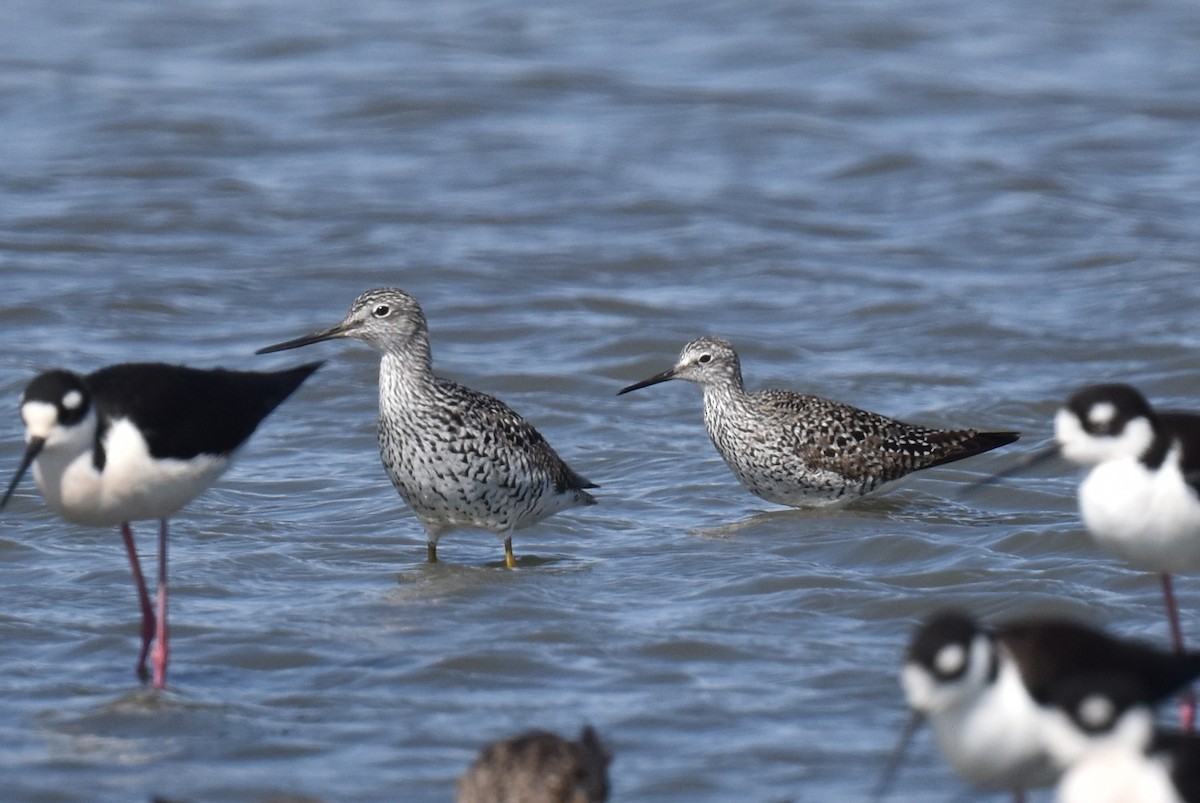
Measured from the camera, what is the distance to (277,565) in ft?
32.2

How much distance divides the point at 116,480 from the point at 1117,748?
4141 mm

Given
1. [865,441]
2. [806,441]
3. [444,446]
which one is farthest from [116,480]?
[865,441]

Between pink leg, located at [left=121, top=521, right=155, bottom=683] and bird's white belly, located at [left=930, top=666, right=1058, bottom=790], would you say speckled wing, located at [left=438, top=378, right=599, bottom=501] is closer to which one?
pink leg, located at [left=121, top=521, right=155, bottom=683]

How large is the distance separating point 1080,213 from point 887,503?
6780mm

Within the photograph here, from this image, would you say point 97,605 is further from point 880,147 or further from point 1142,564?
point 880,147

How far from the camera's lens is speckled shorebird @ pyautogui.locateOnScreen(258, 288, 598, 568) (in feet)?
32.1

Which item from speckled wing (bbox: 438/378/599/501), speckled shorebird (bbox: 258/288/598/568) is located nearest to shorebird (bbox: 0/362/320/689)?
speckled shorebird (bbox: 258/288/598/568)

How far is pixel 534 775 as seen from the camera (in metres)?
6.24

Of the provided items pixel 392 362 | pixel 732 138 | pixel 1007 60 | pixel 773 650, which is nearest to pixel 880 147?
pixel 732 138

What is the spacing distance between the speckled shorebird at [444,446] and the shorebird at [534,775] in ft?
11.3

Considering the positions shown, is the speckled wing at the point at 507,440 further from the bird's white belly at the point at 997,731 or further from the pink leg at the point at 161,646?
the bird's white belly at the point at 997,731

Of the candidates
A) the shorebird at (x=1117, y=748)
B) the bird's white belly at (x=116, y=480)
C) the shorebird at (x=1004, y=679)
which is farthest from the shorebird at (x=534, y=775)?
the bird's white belly at (x=116, y=480)

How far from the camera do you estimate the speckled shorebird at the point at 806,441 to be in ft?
36.2

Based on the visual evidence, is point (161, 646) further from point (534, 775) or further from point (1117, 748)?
point (1117, 748)
